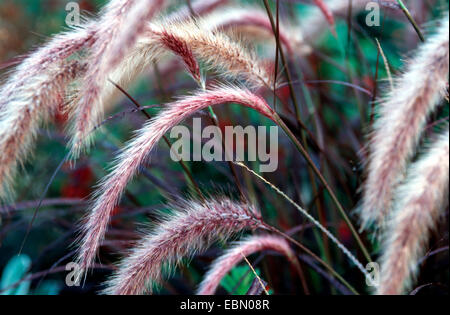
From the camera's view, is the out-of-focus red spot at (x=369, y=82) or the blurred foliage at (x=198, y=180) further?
the out-of-focus red spot at (x=369, y=82)

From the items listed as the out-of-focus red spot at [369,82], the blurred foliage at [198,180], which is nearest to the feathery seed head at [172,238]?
the blurred foliage at [198,180]

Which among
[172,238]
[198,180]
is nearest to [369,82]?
[198,180]

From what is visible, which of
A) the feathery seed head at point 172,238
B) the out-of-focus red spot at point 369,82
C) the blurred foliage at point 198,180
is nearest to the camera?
the feathery seed head at point 172,238

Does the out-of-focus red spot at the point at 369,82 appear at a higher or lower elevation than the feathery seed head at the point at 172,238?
higher

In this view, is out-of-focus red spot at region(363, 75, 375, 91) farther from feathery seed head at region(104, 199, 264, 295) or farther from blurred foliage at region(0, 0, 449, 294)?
feathery seed head at region(104, 199, 264, 295)

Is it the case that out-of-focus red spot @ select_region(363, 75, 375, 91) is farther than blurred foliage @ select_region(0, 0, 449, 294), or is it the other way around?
out-of-focus red spot @ select_region(363, 75, 375, 91)

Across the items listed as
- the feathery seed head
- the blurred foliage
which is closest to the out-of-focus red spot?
the blurred foliage

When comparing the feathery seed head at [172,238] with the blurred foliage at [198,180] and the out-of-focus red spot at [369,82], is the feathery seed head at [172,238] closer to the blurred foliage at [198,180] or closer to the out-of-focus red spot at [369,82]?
the blurred foliage at [198,180]

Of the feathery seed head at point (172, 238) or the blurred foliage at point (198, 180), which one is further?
the blurred foliage at point (198, 180)

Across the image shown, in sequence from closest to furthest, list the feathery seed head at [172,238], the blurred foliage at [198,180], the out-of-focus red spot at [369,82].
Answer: the feathery seed head at [172,238], the blurred foliage at [198,180], the out-of-focus red spot at [369,82]

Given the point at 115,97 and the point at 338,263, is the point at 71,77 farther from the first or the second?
the point at 338,263

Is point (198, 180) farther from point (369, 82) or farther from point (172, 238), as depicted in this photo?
point (369, 82)

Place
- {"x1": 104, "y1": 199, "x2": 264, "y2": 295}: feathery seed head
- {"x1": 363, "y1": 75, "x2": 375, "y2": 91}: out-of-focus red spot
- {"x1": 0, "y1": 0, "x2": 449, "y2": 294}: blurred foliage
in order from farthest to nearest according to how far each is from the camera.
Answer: {"x1": 363, "y1": 75, "x2": 375, "y2": 91}: out-of-focus red spot
{"x1": 0, "y1": 0, "x2": 449, "y2": 294}: blurred foliage
{"x1": 104, "y1": 199, "x2": 264, "y2": 295}: feathery seed head
